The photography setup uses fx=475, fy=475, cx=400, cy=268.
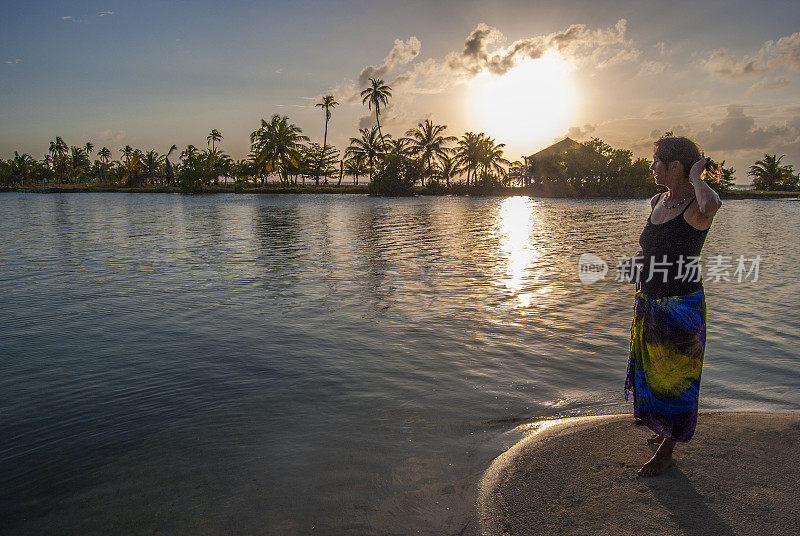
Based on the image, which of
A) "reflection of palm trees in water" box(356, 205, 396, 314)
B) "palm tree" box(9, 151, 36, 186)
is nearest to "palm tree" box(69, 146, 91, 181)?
"palm tree" box(9, 151, 36, 186)

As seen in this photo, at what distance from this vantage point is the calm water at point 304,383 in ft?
10.9

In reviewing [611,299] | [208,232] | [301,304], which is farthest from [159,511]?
[208,232]

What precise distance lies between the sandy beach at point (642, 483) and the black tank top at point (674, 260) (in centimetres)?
126

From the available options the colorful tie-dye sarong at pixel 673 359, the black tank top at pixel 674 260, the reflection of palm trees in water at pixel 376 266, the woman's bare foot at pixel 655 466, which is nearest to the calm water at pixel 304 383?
the reflection of palm trees in water at pixel 376 266

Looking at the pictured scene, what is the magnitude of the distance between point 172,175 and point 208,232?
9536 centimetres

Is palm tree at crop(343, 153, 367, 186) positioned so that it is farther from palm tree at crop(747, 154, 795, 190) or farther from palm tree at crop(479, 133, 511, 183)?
palm tree at crop(747, 154, 795, 190)

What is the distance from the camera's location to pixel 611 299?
9.49 meters

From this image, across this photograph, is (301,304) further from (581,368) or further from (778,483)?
(778,483)

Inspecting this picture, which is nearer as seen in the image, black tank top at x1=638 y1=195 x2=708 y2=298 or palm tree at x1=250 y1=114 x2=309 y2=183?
black tank top at x1=638 y1=195 x2=708 y2=298

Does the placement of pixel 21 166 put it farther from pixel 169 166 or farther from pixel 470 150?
pixel 470 150

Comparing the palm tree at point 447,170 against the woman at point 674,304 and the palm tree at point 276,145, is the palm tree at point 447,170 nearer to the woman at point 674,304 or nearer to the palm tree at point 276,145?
the palm tree at point 276,145

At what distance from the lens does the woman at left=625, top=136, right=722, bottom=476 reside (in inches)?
128

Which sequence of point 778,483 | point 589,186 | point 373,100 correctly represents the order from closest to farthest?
point 778,483 < point 589,186 < point 373,100

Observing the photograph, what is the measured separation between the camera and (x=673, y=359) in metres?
3.30
